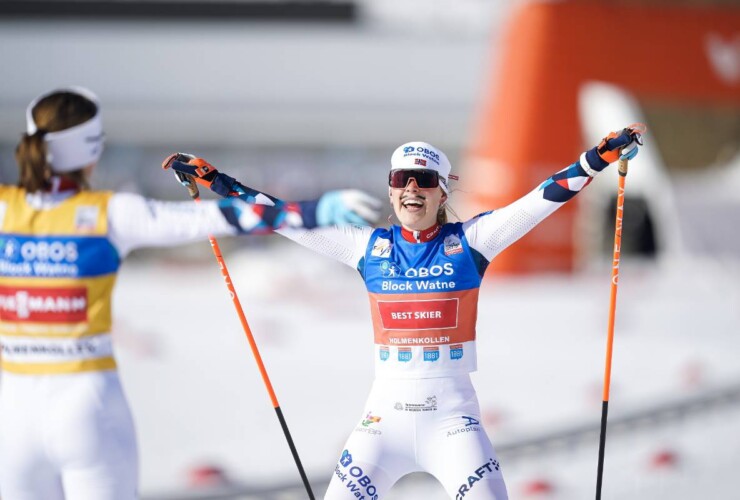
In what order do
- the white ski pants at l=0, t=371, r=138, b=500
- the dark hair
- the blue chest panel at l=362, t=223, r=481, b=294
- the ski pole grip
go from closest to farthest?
the white ski pants at l=0, t=371, r=138, b=500, the dark hair, the blue chest panel at l=362, t=223, r=481, b=294, the ski pole grip

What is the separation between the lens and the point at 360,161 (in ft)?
81.8

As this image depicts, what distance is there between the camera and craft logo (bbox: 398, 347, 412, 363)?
10.8ft

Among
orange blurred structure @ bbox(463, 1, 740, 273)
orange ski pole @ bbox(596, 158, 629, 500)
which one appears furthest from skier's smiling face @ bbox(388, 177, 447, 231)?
orange blurred structure @ bbox(463, 1, 740, 273)

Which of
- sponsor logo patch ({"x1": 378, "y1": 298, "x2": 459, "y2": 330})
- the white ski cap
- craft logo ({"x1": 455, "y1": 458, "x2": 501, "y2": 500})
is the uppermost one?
the white ski cap

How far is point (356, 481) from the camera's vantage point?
3164 mm

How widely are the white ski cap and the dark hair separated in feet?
3.00

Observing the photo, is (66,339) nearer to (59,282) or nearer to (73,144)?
(59,282)

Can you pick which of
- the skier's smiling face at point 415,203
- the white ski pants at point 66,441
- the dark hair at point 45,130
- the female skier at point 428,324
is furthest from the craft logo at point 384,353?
the dark hair at point 45,130

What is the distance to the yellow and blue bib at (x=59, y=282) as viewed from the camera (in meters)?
Result: 2.99

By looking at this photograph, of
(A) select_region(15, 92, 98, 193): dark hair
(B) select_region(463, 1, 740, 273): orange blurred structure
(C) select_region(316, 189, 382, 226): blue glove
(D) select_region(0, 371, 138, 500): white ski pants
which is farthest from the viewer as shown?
(B) select_region(463, 1, 740, 273): orange blurred structure

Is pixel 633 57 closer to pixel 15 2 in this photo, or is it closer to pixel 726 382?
pixel 726 382

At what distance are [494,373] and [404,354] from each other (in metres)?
5.58

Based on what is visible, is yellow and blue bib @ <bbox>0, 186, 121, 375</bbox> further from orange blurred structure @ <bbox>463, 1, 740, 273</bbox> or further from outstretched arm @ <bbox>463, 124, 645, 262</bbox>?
orange blurred structure @ <bbox>463, 1, 740, 273</bbox>

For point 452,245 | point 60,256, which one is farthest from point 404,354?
point 60,256
